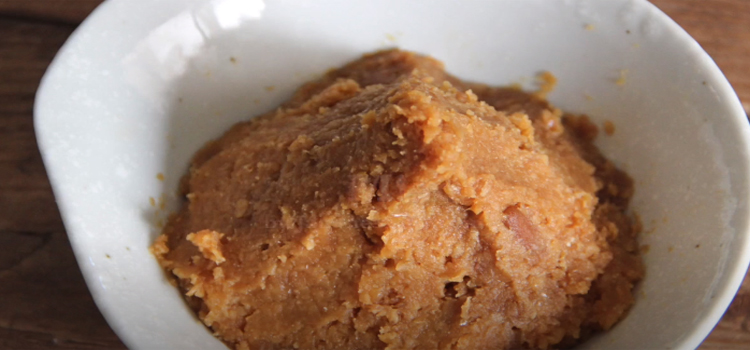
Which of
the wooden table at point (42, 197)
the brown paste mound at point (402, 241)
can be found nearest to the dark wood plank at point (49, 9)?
the wooden table at point (42, 197)

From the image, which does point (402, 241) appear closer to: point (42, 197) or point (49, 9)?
point (42, 197)

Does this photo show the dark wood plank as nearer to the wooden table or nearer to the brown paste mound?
the wooden table

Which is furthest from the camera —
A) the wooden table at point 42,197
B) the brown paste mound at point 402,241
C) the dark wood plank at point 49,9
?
the dark wood plank at point 49,9

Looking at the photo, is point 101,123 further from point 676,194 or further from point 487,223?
point 676,194

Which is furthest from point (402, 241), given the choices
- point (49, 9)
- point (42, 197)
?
point (49, 9)

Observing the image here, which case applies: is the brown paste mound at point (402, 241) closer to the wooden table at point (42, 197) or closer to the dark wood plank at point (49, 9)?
the wooden table at point (42, 197)

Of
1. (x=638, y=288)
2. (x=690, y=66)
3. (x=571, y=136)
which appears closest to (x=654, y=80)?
(x=690, y=66)
